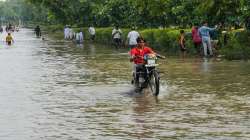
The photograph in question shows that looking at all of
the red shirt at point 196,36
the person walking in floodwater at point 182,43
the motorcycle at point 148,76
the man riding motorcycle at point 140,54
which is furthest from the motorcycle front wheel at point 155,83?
the person walking in floodwater at point 182,43

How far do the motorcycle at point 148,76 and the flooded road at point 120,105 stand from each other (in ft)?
0.97

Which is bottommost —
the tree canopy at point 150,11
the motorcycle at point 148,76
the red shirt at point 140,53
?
the motorcycle at point 148,76

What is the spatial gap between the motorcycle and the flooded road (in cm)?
29

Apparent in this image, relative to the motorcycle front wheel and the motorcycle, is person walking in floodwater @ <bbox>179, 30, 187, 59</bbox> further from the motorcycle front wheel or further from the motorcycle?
the motorcycle front wheel

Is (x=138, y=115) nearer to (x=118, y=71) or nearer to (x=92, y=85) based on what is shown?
(x=92, y=85)

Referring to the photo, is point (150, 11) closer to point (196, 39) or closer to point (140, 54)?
point (196, 39)

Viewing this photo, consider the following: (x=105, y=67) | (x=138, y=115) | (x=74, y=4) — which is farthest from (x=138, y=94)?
(x=74, y=4)

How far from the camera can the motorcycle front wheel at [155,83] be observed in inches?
601

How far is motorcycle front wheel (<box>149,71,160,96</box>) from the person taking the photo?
50.1 ft

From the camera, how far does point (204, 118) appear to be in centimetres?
1163

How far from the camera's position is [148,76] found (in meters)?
16.1

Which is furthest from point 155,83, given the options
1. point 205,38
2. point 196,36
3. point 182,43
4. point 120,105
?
point 182,43

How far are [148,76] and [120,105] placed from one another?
8.60 ft

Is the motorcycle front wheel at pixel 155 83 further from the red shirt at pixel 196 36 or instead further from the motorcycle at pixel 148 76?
the red shirt at pixel 196 36
